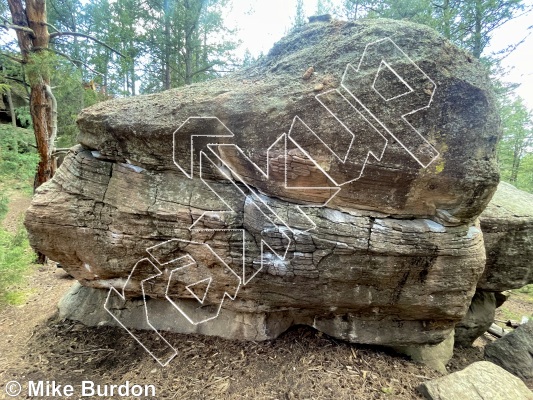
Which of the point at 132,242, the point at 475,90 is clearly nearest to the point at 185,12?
the point at 132,242

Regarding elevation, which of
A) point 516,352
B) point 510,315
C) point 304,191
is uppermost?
point 304,191

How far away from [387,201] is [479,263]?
1381mm

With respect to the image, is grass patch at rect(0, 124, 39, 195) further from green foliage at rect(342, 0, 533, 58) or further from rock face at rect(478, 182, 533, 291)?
green foliage at rect(342, 0, 533, 58)

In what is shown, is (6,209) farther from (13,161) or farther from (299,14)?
(299,14)

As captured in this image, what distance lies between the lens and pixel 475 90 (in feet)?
8.85

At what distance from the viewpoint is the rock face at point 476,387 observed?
2.93m

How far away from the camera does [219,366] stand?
137 inches

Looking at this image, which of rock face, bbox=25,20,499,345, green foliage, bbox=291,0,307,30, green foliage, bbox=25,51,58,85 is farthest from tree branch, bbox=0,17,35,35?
green foliage, bbox=291,0,307,30

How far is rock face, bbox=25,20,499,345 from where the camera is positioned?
2.77 metres

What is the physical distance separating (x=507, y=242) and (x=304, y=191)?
135 inches

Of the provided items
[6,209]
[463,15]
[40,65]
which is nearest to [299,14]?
[463,15]

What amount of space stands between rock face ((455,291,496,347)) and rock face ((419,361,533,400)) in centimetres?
163

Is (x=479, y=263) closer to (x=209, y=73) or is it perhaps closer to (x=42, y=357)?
(x=42, y=357)

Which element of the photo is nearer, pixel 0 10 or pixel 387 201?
pixel 387 201
